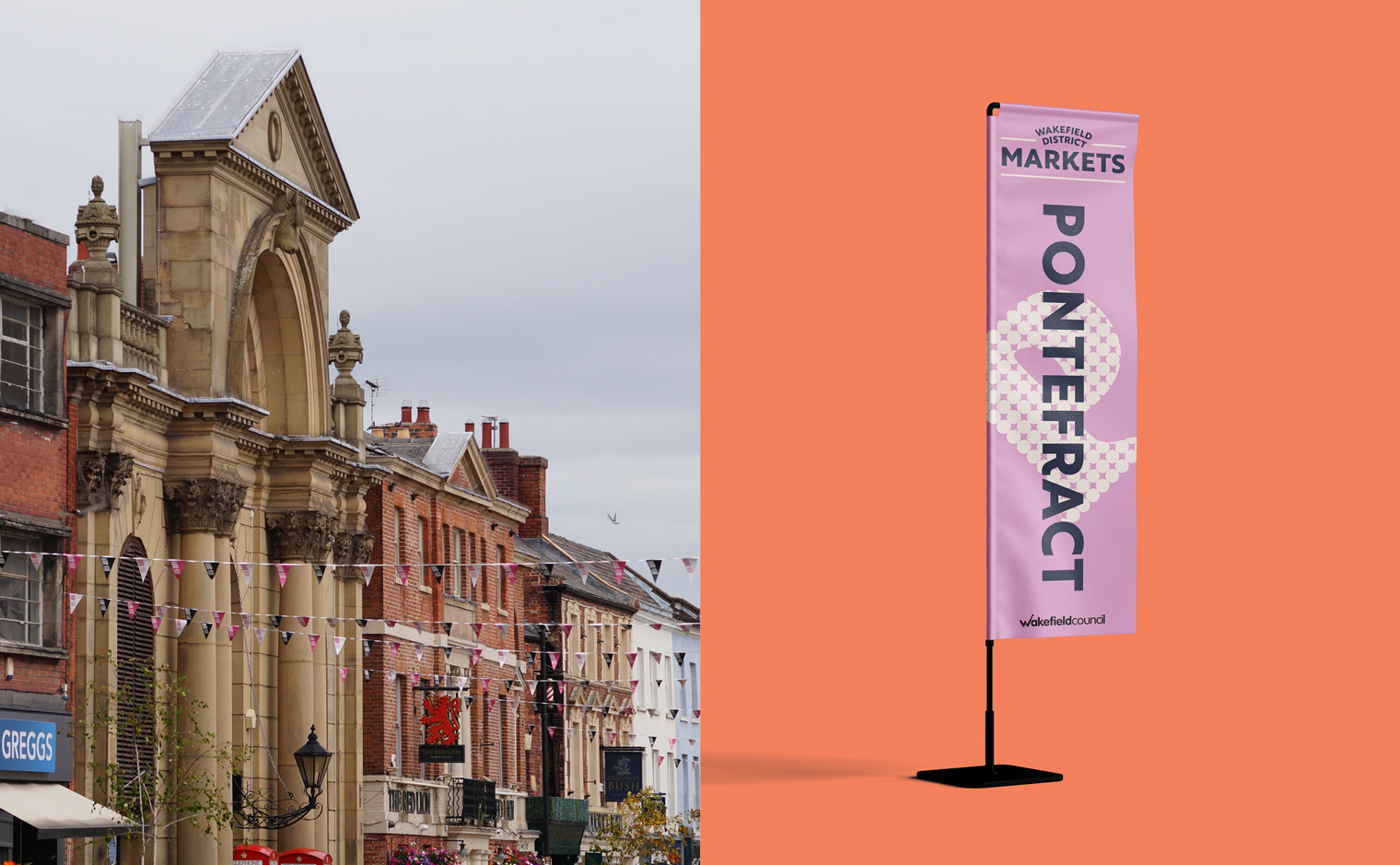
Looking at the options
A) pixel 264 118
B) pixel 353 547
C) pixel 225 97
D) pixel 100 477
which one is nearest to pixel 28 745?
pixel 100 477

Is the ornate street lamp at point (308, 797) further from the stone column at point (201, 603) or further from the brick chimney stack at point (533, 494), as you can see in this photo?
the brick chimney stack at point (533, 494)

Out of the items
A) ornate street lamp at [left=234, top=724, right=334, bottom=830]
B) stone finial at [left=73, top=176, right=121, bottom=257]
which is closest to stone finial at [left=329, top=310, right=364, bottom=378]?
ornate street lamp at [left=234, top=724, right=334, bottom=830]

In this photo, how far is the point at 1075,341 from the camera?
13.5 m

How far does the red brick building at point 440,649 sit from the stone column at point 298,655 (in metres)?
4.42

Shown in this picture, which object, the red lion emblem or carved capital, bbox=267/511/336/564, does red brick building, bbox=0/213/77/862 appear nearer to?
carved capital, bbox=267/511/336/564

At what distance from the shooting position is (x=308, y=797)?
31.6 m

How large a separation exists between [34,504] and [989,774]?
555 inches

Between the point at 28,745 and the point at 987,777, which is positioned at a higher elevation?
the point at 987,777

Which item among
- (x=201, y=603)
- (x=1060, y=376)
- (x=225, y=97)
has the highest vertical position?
(x=225, y=97)

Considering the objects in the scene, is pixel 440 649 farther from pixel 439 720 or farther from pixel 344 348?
pixel 344 348

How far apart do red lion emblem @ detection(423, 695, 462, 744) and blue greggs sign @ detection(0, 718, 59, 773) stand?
17876 millimetres

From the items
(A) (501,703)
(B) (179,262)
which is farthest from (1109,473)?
(A) (501,703)

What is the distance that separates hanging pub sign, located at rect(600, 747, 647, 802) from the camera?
57.8 m

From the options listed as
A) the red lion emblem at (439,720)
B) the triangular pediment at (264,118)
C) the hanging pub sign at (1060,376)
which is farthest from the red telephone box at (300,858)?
the hanging pub sign at (1060,376)
